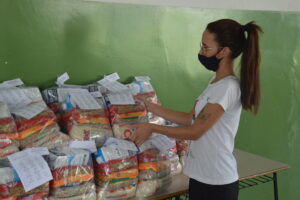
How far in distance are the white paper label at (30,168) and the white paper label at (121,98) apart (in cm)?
45

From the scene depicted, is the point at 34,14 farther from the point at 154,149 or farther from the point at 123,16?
the point at 154,149

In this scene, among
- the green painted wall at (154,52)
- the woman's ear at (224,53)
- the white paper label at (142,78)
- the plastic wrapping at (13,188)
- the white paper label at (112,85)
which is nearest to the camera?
the plastic wrapping at (13,188)

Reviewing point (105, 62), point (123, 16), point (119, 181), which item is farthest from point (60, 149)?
point (123, 16)

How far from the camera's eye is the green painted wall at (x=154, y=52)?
5.00 feet

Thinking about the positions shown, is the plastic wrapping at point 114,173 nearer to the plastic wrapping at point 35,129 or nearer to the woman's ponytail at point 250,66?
the plastic wrapping at point 35,129

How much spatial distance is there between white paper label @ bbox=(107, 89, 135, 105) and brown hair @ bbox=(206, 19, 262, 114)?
504mm

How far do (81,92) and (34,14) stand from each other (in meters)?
0.43

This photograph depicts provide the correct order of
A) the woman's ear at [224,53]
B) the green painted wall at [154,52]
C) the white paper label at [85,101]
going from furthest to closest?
the green painted wall at [154,52]
the white paper label at [85,101]
the woman's ear at [224,53]

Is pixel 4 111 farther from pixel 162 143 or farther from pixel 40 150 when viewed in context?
pixel 162 143

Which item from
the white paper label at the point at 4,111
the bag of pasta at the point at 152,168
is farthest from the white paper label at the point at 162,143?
the white paper label at the point at 4,111

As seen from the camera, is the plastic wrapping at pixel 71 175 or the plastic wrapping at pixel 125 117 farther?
the plastic wrapping at pixel 125 117

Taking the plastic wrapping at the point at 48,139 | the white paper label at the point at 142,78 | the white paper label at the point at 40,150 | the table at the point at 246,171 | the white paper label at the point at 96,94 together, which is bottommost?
the table at the point at 246,171

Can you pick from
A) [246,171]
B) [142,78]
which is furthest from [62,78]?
[246,171]

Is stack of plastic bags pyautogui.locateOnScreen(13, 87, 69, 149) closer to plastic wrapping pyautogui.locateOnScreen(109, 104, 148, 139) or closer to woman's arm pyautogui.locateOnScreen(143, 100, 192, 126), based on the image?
plastic wrapping pyautogui.locateOnScreen(109, 104, 148, 139)
